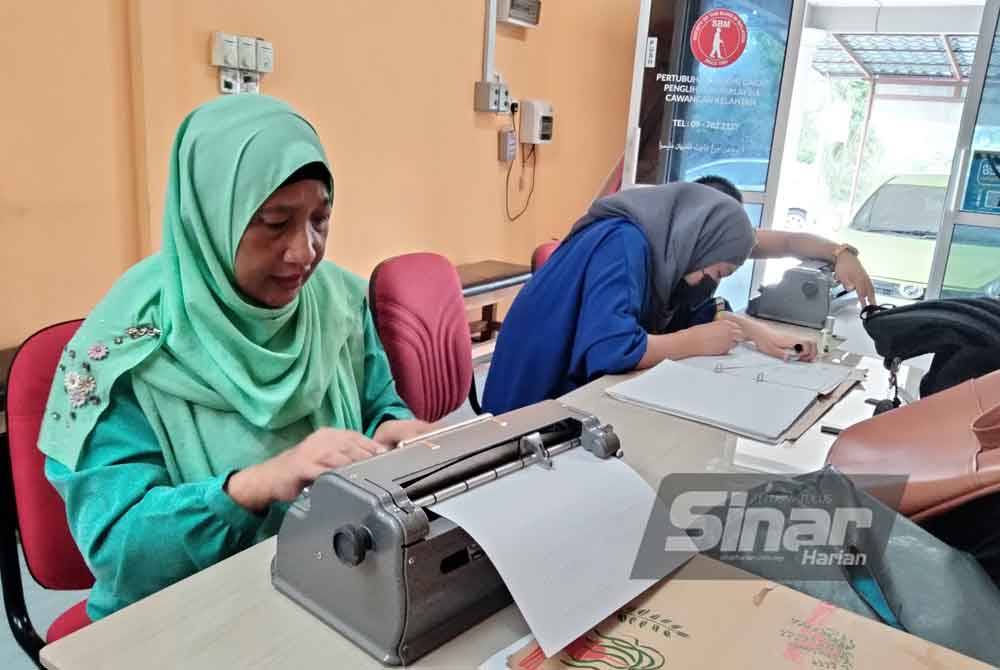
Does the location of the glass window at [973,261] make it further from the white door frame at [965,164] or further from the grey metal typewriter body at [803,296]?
the grey metal typewriter body at [803,296]

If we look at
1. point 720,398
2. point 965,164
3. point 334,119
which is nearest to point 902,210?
point 965,164

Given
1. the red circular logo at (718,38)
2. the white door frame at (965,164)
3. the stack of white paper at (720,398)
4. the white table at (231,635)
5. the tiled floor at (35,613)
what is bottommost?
the tiled floor at (35,613)

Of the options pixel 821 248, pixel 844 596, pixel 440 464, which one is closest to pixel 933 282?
pixel 821 248

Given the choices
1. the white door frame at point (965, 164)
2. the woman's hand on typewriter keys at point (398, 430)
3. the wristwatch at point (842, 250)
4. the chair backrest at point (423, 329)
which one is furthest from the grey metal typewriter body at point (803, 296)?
the white door frame at point (965, 164)

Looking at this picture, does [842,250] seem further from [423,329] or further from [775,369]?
[423,329]

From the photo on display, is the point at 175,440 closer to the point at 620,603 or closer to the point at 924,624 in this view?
the point at 620,603

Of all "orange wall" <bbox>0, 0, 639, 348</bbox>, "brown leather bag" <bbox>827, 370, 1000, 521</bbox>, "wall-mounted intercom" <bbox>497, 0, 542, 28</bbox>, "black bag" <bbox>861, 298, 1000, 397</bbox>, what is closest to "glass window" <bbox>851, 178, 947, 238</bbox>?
"orange wall" <bbox>0, 0, 639, 348</bbox>

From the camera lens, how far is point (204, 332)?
3.25 ft

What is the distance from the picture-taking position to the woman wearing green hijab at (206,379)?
89 centimetres

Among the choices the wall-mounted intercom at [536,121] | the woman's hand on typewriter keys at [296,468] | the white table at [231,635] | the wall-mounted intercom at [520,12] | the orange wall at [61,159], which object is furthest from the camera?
the wall-mounted intercom at [536,121]

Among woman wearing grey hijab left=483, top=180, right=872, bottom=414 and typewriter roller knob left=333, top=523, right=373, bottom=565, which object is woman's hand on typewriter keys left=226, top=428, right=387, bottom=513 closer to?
typewriter roller knob left=333, top=523, right=373, bottom=565

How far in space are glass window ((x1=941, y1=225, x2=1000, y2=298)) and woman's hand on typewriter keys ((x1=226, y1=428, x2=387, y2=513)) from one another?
3.39m

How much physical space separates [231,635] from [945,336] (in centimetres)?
129

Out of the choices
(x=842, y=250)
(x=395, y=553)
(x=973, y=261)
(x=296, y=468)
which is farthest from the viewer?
(x=973, y=261)
